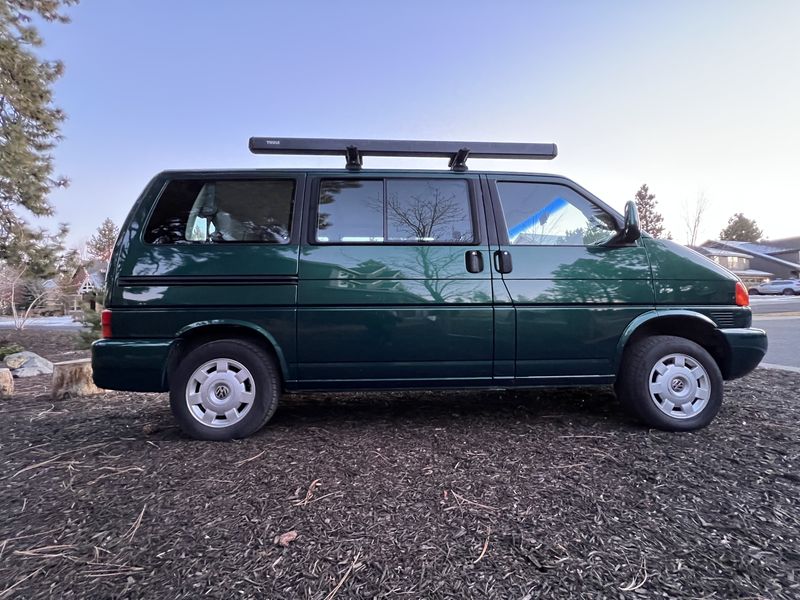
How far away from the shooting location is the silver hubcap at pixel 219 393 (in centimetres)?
294

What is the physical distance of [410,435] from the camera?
3.00 meters

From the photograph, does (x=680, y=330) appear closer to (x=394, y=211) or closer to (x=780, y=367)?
(x=394, y=211)

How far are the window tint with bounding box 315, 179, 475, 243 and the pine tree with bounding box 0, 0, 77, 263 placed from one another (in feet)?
29.6

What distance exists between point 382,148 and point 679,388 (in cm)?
295

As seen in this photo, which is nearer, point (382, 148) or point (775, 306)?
point (382, 148)

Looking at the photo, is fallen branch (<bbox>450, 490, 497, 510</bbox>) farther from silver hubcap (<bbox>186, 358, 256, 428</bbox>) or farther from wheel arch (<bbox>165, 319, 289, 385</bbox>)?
silver hubcap (<bbox>186, 358, 256, 428</bbox>)

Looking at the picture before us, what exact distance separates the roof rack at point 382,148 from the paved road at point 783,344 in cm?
533

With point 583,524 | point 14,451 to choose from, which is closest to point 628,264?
point 583,524

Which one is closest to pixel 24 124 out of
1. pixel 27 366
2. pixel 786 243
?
pixel 27 366

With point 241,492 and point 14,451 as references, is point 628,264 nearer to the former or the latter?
point 241,492

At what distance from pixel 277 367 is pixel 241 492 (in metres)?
0.98

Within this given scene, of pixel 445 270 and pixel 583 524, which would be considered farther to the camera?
pixel 445 270

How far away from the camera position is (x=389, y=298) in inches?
118

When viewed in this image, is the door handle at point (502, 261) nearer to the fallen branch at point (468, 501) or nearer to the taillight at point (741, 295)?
the fallen branch at point (468, 501)
